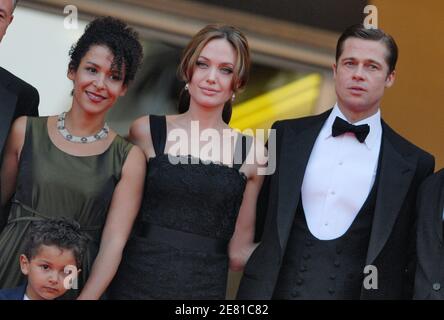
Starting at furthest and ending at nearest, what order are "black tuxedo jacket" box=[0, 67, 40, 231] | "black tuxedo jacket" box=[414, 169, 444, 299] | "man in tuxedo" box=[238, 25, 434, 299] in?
"black tuxedo jacket" box=[0, 67, 40, 231]
"man in tuxedo" box=[238, 25, 434, 299]
"black tuxedo jacket" box=[414, 169, 444, 299]

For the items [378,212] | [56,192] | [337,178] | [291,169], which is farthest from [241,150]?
[56,192]

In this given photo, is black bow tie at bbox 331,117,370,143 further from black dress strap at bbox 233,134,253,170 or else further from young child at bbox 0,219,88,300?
young child at bbox 0,219,88,300

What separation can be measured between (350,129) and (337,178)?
164 millimetres

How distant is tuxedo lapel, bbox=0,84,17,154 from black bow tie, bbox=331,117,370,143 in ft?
3.37

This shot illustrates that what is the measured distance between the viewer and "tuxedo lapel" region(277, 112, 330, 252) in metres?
3.32

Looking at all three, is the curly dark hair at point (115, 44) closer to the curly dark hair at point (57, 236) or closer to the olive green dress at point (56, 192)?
the olive green dress at point (56, 192)

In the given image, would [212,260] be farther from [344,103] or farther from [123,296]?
[344,103]

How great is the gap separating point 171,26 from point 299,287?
1.50 meters

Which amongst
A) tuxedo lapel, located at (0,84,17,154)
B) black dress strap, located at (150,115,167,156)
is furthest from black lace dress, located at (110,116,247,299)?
tuxedo lapel, located at (0,84,17,154)

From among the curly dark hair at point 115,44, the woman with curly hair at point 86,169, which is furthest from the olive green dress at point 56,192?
the curly dark hair at point 115,44

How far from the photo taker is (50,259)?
10.8ft

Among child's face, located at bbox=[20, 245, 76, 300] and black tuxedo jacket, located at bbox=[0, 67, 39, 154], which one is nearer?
child's face, located at bbox=[20, 245, 76, 300]

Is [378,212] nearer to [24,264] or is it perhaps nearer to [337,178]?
[337,178]
